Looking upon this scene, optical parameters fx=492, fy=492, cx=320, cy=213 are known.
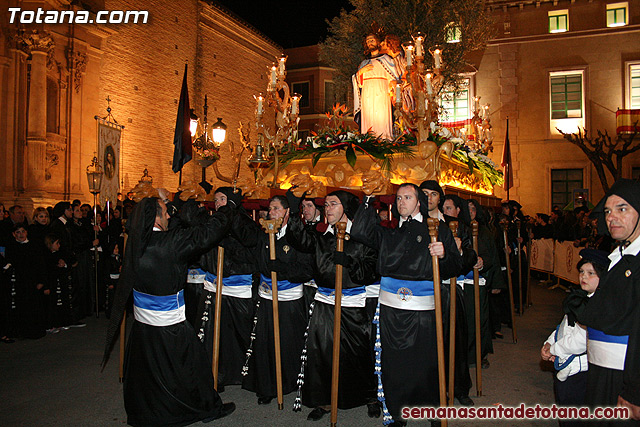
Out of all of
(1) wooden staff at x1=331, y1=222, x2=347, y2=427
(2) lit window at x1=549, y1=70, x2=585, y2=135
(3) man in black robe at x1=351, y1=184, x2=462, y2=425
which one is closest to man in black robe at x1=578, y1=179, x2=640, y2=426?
(3) man in black robe at x1=351, y1=184, x2=462, y2=425

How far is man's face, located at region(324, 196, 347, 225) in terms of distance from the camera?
4.71m

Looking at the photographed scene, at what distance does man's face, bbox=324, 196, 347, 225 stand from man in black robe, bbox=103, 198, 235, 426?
1016mm

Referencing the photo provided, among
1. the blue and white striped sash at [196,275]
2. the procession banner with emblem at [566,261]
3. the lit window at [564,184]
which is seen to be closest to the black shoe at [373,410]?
the blue and white striped sash at [196,275]

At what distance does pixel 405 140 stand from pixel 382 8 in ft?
38.5

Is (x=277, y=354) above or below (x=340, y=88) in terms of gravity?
below

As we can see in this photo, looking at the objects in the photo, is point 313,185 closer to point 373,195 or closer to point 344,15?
point 373,195

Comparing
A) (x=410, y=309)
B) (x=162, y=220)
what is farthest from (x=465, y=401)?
(x=162, y=220)

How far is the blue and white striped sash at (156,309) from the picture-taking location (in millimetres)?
4195

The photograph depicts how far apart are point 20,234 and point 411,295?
22.0 ft

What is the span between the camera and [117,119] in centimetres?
1934

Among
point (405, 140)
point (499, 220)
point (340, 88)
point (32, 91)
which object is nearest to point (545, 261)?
point (499, 220)

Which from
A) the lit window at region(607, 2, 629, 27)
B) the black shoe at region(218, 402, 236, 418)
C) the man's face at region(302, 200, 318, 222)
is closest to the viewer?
the black shoe at region(218, 402, 236, 418)

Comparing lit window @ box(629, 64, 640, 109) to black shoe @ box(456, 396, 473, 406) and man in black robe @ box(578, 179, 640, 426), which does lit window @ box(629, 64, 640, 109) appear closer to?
black shoe @ box(456, 396, 473, 406)

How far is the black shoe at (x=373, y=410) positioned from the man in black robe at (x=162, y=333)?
154 centimetres
